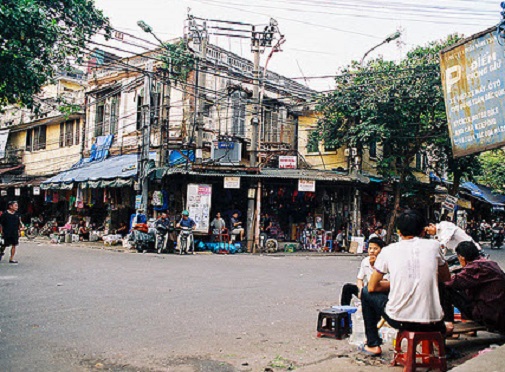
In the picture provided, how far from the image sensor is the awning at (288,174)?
1998 centimetres

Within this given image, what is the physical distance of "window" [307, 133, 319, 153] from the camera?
24.0m

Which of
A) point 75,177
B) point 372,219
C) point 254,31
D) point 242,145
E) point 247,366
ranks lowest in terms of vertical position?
point 247,366

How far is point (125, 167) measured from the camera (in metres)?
21.2

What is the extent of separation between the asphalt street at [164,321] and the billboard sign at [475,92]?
2894 mm

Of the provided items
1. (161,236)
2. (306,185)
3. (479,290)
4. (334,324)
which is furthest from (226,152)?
(479,290)

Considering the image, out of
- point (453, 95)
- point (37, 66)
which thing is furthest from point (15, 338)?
point (37, 66)

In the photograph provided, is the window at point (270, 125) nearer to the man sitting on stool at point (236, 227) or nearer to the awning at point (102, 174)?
the man sitting on stool at point (236, 227)

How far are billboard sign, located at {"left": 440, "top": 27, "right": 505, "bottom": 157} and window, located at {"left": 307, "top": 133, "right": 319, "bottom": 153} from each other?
58.0 ft

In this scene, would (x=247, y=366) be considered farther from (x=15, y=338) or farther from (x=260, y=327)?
(x=15, y=338)

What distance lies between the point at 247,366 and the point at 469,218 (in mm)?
34716

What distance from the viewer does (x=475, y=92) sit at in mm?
5840

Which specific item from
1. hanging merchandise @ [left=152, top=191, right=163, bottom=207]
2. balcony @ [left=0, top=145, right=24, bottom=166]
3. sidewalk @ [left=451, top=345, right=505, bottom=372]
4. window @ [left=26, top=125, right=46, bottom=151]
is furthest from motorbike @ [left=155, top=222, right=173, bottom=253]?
balcony @ [left=0, top=145, right=24, bottom=166]

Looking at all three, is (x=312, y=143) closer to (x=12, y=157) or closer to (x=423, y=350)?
(x=423, y=350)

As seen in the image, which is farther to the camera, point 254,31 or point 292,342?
point 254,31
